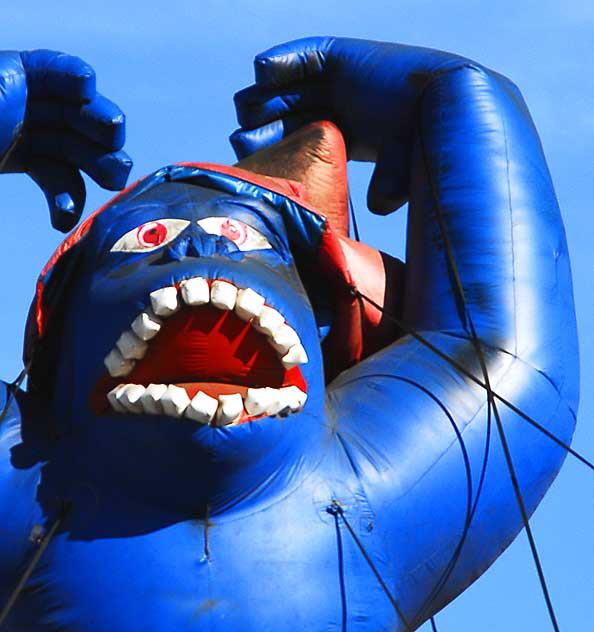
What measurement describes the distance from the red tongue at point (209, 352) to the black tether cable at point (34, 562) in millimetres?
407

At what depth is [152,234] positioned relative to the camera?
5203 mm

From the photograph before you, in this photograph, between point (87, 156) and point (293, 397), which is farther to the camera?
point (87, 156)

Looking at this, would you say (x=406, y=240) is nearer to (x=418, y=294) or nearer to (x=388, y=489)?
(x=418, y=294)

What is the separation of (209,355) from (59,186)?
1.38 meters

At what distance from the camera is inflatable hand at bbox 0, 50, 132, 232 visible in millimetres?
5840

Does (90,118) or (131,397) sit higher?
(90,118)

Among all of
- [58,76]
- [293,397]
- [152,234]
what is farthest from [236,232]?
[58,76]

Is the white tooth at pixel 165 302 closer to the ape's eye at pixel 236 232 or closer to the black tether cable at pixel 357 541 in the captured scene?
the ape's eye at pixel 236 232

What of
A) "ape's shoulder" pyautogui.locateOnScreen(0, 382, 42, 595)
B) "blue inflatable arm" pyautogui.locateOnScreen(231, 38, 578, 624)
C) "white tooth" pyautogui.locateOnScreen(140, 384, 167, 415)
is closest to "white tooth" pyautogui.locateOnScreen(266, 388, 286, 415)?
"white tooth" pyautogui.locateOnScreen(140, 384, 167, 415)

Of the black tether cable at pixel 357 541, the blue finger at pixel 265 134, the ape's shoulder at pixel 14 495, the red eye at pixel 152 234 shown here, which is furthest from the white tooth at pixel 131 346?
the blue finger at pixel 265 134

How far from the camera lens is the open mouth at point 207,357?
485 cm

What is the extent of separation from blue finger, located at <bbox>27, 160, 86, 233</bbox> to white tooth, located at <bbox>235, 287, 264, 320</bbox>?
4.39 feet

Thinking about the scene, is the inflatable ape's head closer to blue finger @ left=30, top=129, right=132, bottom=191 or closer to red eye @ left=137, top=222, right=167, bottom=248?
red eye @ left=137, top=222, right=167, bottom=248

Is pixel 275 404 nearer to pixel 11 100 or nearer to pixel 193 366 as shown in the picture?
pixel 193 366
